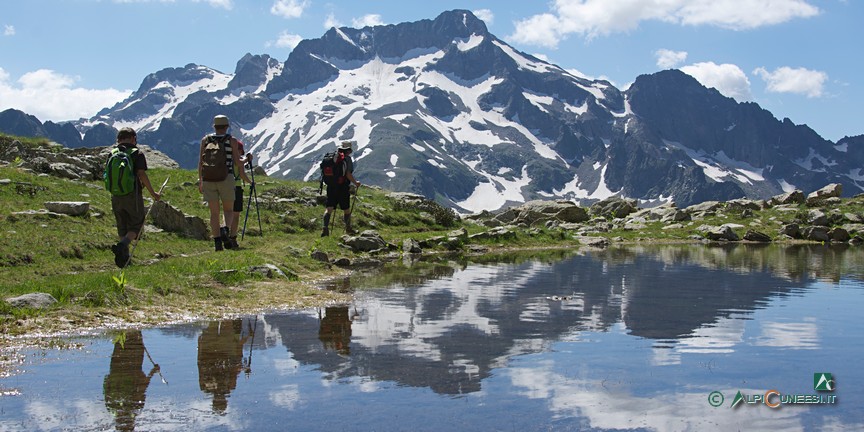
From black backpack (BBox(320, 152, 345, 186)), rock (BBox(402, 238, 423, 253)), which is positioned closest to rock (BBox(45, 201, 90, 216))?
black backpack (BBox(320, 152, 345, 186))

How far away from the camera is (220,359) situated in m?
9.29

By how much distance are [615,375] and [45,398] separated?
630 centimetres

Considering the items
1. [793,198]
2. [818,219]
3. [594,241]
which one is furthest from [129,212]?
[793,198]

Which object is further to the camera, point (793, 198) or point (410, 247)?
point (793, 198)

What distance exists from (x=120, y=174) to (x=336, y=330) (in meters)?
6.63

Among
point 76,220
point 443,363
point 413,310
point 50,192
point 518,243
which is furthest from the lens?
point 518,243

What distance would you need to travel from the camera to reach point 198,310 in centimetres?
1298

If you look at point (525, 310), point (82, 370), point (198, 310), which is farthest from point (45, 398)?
point (525, 310)

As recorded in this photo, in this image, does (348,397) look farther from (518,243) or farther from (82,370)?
(518,243)

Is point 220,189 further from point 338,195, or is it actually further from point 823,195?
point 823,195

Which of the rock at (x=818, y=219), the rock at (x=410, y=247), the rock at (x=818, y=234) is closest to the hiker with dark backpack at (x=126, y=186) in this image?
the rock at (x=410, y=247)

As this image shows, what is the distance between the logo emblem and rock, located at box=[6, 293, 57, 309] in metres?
11.2

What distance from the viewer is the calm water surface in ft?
22.7

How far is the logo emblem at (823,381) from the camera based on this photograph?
8.03m
